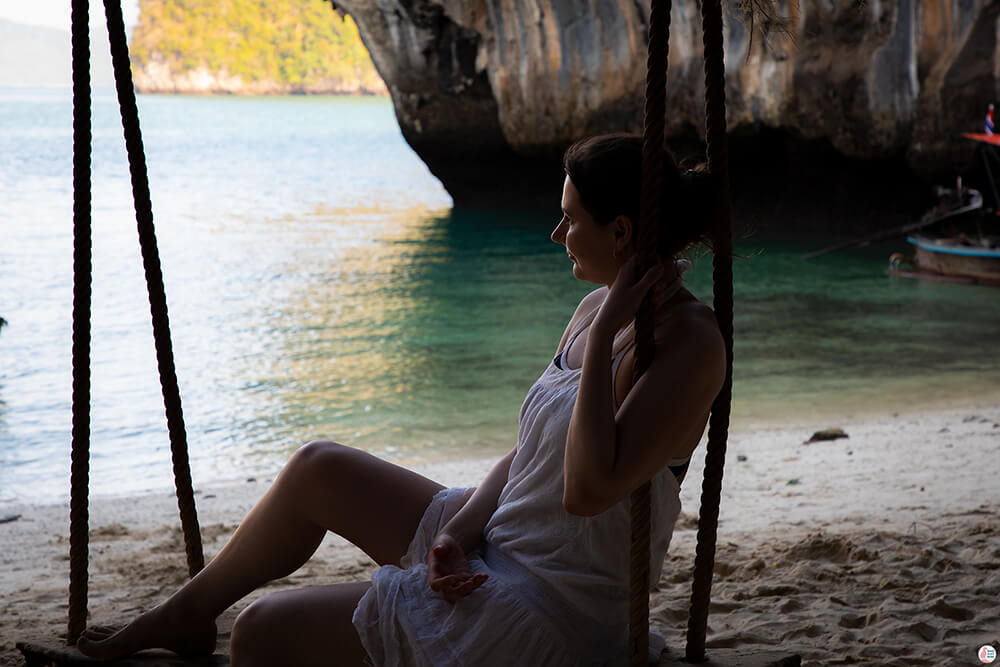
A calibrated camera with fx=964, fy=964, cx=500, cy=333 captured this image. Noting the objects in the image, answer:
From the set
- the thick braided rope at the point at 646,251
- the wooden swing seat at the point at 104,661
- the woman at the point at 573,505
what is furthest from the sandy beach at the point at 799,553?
the thick braided rope at the point at 646,251

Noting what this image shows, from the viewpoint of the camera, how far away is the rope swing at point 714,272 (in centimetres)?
146

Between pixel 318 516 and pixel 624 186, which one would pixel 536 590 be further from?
pixel 624 186

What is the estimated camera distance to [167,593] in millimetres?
2902

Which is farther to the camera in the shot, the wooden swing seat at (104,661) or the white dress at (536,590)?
the wooden swing seat at (104,661)

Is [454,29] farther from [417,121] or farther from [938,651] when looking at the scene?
[938,651]

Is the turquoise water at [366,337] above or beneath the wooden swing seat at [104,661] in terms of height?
beneath

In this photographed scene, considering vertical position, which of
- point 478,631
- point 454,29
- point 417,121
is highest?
point 454,29

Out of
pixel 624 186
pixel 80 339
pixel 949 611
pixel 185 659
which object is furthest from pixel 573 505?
pixel 949 611

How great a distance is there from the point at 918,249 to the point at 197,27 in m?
89.8

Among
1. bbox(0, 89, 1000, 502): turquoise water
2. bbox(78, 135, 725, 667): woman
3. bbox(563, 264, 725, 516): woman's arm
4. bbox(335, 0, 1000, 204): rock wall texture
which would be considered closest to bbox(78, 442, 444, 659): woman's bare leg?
bbox(78, 135, 725, 667): woman

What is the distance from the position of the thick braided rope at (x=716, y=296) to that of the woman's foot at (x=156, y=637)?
932 millimetres

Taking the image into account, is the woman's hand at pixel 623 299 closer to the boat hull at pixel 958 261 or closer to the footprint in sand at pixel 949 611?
the footprint in sand at pixel 949 611

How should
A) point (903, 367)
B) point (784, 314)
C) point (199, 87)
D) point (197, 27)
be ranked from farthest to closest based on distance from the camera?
point (199, 87) < point (197, 27) < point (784, 314) < point (903, 367)

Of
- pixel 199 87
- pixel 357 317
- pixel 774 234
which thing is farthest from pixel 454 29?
pixel 199 87
